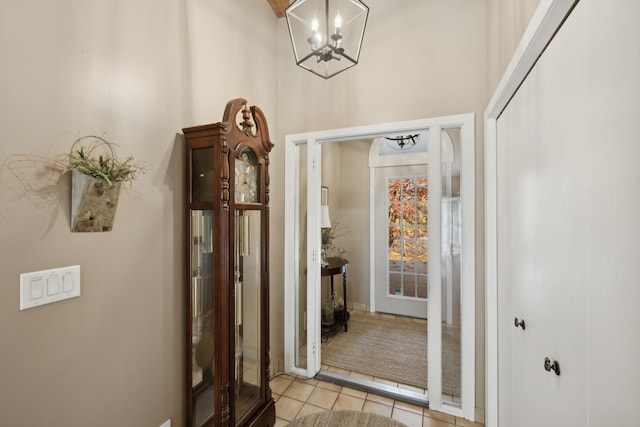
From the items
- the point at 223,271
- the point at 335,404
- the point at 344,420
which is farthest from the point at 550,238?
the point at 335,404

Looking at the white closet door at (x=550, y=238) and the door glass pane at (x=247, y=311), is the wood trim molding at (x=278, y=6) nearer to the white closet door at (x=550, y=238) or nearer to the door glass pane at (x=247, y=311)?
the door glass pane at (x=247, y=311)

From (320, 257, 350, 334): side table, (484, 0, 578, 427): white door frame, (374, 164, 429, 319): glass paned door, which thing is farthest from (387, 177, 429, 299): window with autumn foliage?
(484, 0, 578, 427): white door frame

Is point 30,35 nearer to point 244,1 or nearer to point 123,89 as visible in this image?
point 123,89

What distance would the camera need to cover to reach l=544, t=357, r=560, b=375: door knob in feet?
2.89

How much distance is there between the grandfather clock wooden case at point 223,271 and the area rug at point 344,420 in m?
0.30

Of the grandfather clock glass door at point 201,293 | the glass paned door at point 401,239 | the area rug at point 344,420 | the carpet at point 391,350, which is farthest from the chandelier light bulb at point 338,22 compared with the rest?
the glass paned door at point 401,239

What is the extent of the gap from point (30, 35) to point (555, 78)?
181 cm

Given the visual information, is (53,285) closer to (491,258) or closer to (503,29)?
(491,258)

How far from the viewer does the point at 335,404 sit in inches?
82.1

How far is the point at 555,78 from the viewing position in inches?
36.0

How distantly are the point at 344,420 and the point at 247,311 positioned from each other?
40.0 inches

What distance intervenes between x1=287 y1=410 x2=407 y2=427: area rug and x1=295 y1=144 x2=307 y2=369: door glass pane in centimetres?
62

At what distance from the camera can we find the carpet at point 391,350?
2057 mm

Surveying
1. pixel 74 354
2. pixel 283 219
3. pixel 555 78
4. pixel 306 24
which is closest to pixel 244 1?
pixel 306 24
